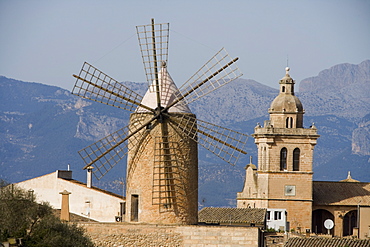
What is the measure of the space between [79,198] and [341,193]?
2818cm

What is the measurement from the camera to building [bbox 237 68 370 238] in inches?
2805

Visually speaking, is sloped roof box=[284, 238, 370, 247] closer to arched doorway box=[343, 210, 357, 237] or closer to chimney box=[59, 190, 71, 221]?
chimney box=[59, 190, 71, 221]

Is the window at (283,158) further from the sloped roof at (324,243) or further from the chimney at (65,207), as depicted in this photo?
the chimney at (65,207)

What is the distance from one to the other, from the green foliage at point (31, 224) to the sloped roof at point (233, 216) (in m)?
17.4

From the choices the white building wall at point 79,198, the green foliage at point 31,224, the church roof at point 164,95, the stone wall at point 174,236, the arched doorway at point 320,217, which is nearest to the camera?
the green foliage at point 31,224

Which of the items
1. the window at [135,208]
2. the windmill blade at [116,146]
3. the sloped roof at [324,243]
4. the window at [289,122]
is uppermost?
the window at [289,122]

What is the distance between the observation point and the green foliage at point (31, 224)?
126 ft

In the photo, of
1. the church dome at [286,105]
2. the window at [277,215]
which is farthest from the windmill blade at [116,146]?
the church dome at [286,105]

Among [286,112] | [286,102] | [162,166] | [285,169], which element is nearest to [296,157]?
[285,169]

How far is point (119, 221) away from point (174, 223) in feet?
10.5

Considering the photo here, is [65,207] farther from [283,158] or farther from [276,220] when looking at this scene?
[283,158]

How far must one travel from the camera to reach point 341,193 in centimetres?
7369

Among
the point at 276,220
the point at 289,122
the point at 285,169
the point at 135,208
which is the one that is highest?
the point at 289,122

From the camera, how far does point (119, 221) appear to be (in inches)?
1740
